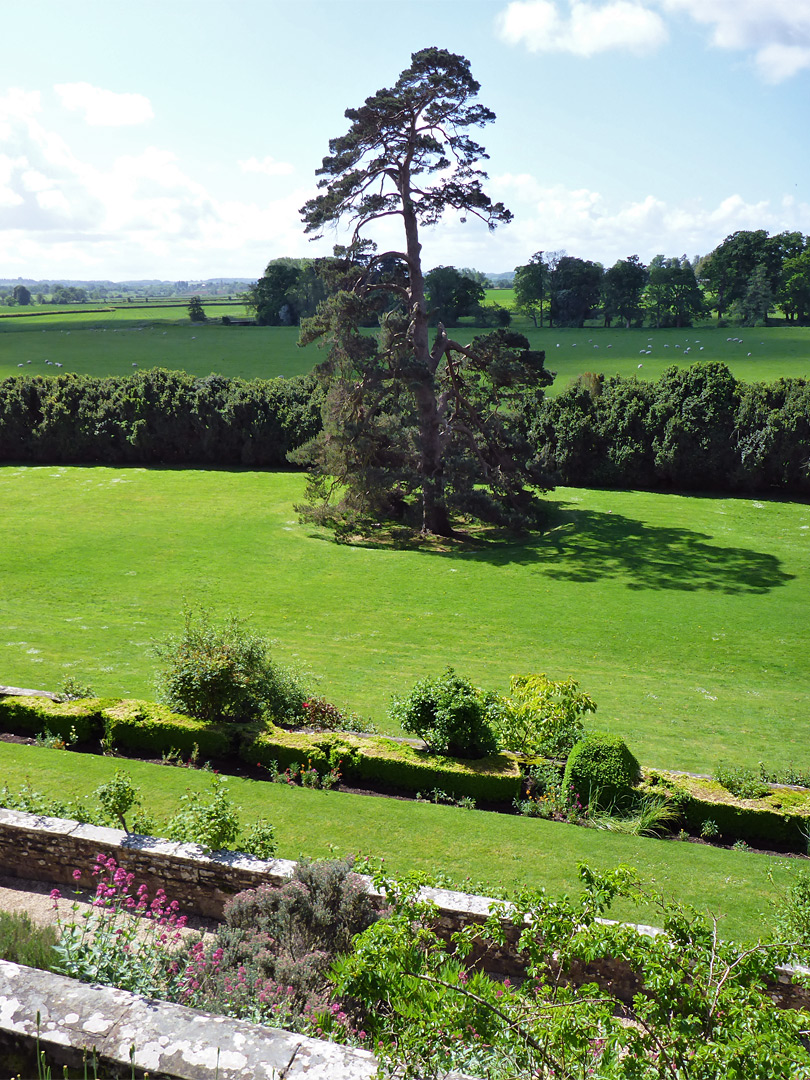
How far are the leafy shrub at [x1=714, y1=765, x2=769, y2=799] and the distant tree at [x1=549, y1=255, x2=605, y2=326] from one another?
86.6 meters

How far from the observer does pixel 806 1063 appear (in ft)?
13.0

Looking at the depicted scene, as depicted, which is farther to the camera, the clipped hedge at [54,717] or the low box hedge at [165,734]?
the clipped hedge at [54,717]

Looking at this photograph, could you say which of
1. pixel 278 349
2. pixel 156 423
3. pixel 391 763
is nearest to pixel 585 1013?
pixel 391 763

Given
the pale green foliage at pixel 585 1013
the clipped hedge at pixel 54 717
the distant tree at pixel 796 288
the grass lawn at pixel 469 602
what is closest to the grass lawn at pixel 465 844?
the clipped hedge at pixel 54 717

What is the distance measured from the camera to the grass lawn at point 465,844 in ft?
27.1

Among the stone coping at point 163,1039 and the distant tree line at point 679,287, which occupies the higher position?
the distant tree line at point 679,287

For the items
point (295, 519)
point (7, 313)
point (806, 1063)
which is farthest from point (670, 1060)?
point (7, 313)

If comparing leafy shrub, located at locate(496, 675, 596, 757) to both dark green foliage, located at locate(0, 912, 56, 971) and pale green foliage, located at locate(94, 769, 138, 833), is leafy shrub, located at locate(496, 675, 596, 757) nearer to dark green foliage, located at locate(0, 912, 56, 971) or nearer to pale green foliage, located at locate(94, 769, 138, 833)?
pale green foliage, located at locate(94, 769, 138, 833)

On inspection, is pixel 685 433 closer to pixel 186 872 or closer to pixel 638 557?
pixel 638 557

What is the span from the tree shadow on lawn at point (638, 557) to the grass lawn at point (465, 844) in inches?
603

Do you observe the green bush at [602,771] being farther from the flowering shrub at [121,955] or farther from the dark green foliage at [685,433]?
the dark green foliage at [685,433]

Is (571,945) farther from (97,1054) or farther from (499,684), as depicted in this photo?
(499,684)

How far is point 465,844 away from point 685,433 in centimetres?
3190

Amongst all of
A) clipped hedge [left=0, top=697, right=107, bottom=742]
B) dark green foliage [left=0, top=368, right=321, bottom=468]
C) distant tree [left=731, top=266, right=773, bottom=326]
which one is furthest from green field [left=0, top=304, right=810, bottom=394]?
clipped hedge [left=0, top=697, right=107, bottom=742]
